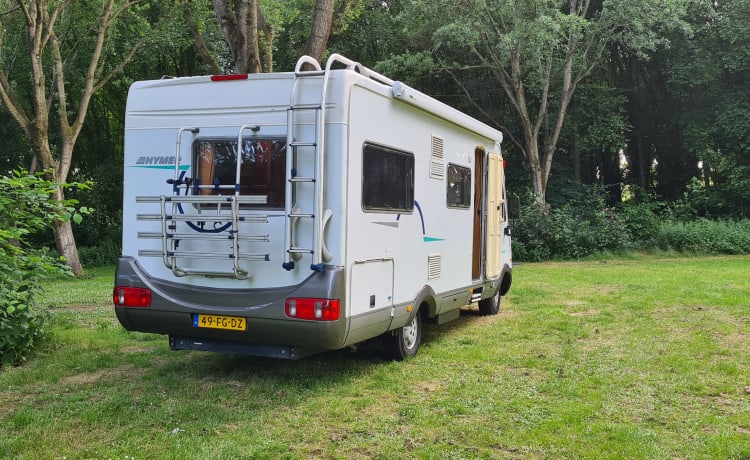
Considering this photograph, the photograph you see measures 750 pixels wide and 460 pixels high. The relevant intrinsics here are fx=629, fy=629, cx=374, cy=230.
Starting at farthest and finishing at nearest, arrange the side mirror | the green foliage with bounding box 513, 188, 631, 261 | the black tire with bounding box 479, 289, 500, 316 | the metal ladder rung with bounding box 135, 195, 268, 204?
the green foliage with bounding box 513, 188, 631, 261 → the side mirror → the black tire with bounding box 479, 289, 500, 316 → the metal ladder rung with bounding box 135, 195, 268, 204

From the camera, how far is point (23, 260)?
606 cm

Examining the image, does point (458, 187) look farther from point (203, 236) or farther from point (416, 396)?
point (203, 236)

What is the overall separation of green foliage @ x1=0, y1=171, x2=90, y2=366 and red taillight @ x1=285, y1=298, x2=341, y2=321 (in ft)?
7.34

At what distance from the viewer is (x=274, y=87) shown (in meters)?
5.16

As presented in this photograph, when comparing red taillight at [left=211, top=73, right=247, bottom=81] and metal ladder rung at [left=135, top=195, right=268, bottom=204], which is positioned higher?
red taillight at [left=211, top=73, right=247, bottom=81]

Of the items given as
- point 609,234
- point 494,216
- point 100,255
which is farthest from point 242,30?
point 100,255

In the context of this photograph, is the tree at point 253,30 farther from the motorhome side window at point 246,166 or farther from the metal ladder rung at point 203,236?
the metal ladder rung at point 203,236

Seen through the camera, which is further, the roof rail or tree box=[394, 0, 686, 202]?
tree box=[394, 0, 686, 202]

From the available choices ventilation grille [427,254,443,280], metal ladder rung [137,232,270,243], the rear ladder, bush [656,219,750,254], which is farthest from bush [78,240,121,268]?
bush [656,219,750,254]

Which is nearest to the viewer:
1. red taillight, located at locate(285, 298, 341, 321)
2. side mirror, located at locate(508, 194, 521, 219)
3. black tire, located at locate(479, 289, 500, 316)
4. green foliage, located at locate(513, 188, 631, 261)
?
red taillight, located at locate(285, 298, 341, 321)

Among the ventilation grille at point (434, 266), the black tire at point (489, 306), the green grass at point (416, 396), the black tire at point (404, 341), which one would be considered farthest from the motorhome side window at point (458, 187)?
the black tire at point (489, 306)

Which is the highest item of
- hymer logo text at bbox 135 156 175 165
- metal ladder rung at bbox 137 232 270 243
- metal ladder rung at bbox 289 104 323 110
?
metal ladder rung at bbox 289 104 323 110

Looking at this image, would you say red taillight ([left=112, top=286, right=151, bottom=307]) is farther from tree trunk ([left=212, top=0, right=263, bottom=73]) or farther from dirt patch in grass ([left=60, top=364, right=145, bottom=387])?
tree trunk ([left=212, top=0, right=263, bottom=73])

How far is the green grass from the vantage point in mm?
4152
